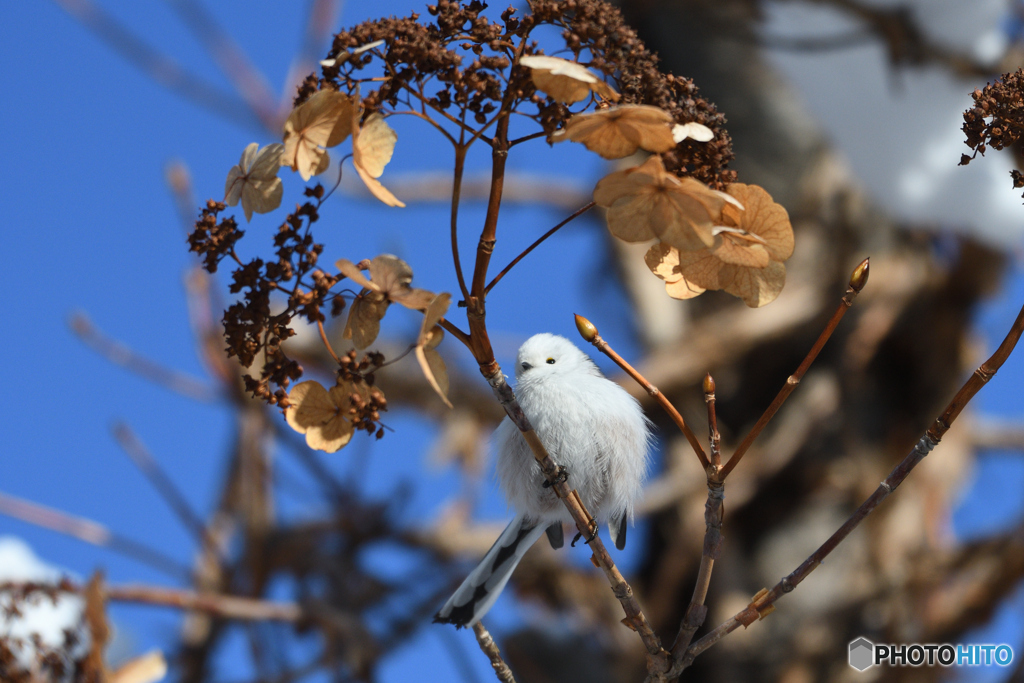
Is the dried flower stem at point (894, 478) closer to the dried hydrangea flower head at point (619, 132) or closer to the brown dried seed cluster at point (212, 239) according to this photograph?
the dried hydrangea flower head at point (619, 132)

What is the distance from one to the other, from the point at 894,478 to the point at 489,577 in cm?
72

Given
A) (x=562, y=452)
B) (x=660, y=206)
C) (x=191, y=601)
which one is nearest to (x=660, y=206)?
(x=660, y=206)

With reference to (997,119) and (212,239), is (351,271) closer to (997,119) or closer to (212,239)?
(212,239)

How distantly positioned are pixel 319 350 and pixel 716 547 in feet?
12.0

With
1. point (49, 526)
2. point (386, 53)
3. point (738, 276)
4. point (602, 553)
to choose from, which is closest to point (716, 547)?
point (602, 553)

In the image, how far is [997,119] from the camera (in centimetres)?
83

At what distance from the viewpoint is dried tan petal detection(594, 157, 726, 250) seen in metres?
0.72

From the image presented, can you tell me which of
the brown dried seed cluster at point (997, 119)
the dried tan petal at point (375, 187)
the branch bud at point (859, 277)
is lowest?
the branch bud at point (859, 277)

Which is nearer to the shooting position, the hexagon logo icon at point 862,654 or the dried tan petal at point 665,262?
the dried tan petal at point 665,262

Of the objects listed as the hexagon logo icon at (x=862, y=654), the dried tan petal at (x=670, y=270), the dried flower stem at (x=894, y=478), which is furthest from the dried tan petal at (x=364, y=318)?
the hexagon logo icon at (x=862, y=654)

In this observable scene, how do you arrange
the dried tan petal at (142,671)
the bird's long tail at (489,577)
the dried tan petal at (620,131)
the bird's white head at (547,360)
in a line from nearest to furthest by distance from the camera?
the dried tan petal at (620,131) < the bird's long tail at (489,577) < the dried tan petal at (142,671) < the bird's white head at (547,360)

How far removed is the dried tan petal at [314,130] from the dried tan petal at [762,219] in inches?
15.8

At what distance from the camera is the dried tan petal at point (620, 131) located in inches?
27.2

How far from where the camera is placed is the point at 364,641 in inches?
93.0
